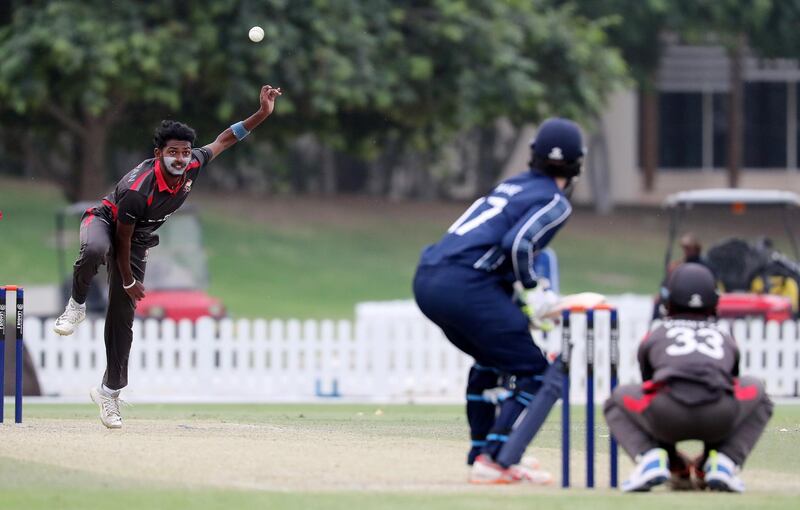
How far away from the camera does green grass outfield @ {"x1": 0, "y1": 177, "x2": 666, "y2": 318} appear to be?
34.4m

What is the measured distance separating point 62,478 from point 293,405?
9899 millimetres

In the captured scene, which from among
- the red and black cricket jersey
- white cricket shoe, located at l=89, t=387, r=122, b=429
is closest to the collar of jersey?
the red and black cricket jersey

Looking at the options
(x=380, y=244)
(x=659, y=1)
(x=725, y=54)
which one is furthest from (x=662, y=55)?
(x=380, y=244)

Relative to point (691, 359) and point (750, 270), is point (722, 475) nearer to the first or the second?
point (691, 359)

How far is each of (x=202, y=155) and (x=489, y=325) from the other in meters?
3.42

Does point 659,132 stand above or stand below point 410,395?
above

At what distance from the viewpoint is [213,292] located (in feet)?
111

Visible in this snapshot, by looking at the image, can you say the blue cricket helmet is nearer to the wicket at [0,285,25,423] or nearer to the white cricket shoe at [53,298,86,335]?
the white cricket shoe at [53,298,86,335]

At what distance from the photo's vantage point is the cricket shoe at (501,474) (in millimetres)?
8406

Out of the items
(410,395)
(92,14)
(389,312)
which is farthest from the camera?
(92,14)

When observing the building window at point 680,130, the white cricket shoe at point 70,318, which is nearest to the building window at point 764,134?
the building window at point 680,130

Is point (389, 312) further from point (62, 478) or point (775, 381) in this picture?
point (62, 478)

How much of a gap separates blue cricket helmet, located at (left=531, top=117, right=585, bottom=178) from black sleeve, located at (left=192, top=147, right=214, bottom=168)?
3178mm

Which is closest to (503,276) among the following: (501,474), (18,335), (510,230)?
(510,230)
